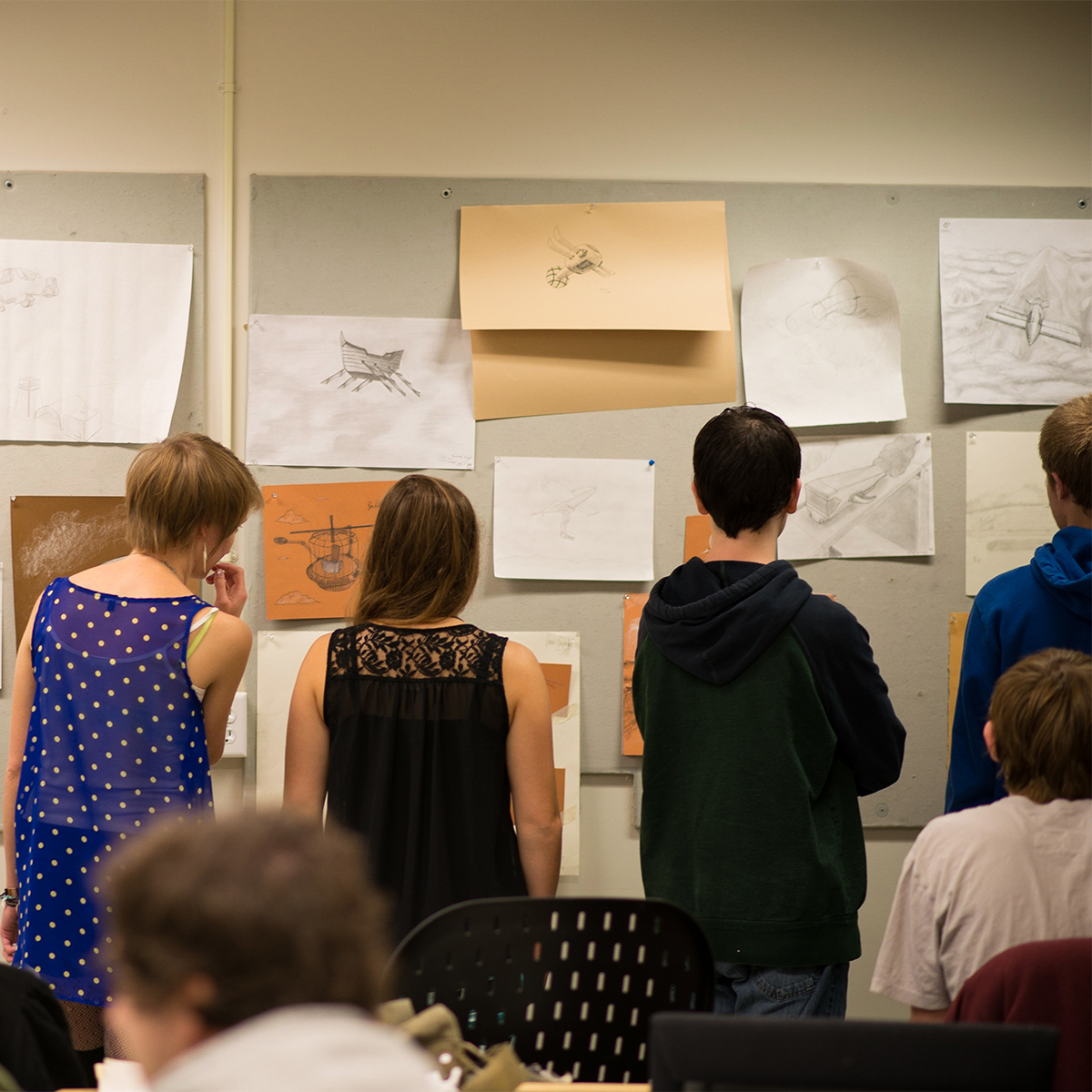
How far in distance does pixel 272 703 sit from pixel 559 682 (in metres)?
0.66

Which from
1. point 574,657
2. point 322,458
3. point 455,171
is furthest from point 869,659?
point 455,171

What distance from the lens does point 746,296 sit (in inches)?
94.7

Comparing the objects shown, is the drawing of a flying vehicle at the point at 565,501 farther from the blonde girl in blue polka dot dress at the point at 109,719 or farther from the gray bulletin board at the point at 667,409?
the blonde girl in blue polka dot dress at the point at 109,719

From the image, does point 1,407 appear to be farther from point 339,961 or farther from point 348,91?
point 339,961

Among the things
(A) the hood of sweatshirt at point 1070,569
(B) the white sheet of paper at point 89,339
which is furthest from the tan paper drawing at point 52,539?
(A) the hood of sweatshirt at point 1070,569

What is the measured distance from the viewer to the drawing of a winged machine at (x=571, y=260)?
7.84ft

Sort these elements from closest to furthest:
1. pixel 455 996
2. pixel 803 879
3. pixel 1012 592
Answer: pixel 455 996 → pixel 803 879 → pixel 1012 592

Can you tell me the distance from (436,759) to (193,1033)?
2.92 feet

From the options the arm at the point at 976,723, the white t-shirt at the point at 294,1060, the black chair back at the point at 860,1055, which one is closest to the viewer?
the white t-shirt at the point at 294,1060

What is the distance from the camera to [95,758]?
64.2 inches

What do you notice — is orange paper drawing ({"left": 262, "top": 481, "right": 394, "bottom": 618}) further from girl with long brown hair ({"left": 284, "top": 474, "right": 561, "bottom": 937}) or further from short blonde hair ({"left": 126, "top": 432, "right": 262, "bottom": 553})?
girl with long brown hair ({"left": 284, "top": 474, "right": 561, "bottom": 937})

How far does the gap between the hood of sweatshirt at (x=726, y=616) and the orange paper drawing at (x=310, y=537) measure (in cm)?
100

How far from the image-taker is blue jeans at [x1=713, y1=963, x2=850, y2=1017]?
1.55 m

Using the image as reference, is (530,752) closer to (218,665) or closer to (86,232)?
(218,665)
